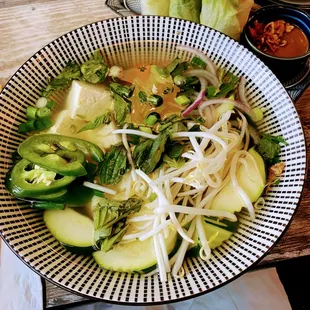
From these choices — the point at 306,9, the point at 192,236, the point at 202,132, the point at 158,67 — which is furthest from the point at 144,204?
the point at 306,9

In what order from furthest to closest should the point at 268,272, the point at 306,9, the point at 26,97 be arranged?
the point at 306,9, the point at 268,272, the point at 26,97

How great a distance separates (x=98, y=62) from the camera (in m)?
1.36

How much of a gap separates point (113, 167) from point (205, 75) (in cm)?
46

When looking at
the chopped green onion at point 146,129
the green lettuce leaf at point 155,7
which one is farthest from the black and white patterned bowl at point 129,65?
the chopped green onion at point 146,129

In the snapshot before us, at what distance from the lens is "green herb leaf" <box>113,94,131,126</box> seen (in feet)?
4.22

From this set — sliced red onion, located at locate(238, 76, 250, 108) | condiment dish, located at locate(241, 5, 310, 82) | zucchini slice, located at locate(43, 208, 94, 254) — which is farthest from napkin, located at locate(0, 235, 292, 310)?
condiment dish, located at locate(241, 5, 310, 82)

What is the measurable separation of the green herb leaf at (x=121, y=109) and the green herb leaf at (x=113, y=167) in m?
0.13

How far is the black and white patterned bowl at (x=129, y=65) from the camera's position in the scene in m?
1.02

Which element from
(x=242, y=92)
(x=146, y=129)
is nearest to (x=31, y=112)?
(x=146, y=129)

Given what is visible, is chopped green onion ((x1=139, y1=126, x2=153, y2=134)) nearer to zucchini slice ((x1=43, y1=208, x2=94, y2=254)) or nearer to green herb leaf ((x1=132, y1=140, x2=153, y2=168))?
green herb leaf ((x1=132, y1=140, x2=153, y2=168))

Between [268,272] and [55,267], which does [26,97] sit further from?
[268,272]

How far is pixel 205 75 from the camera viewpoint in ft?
4.45

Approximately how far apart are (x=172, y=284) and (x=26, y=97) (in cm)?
75

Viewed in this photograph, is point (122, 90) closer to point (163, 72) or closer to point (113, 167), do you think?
point (163, 72)
